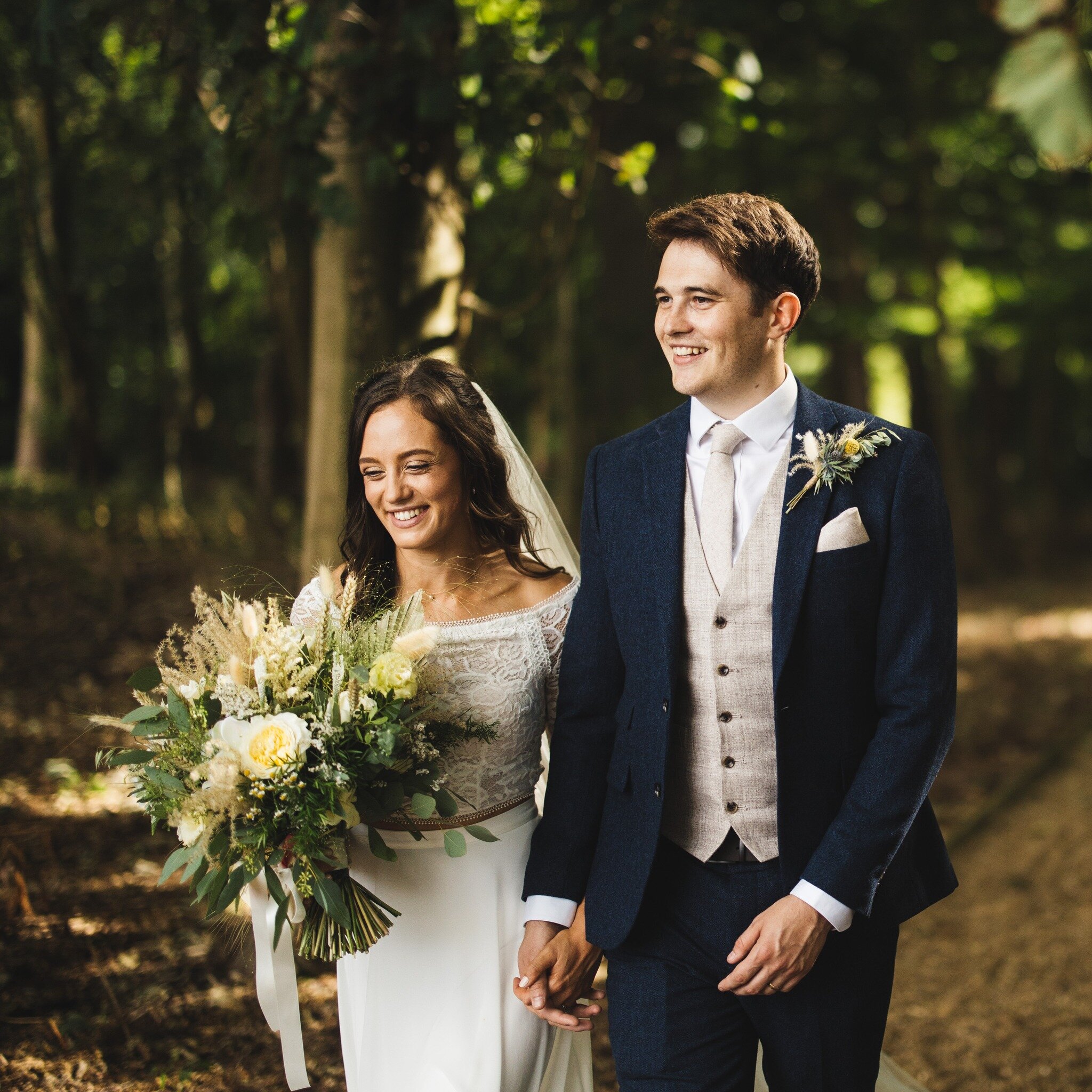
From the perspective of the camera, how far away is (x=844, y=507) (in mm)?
2156

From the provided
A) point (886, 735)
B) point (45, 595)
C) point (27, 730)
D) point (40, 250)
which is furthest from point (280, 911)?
point (40, 250)

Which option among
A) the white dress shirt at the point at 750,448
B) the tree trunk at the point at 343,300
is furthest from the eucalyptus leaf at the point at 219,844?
the tree trunk at the point at 343,300

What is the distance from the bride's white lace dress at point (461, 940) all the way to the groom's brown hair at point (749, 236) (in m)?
0.97

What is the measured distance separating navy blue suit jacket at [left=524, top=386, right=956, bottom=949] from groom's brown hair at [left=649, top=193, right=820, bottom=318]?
27 cm

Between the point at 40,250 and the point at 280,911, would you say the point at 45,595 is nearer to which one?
the point at 40,250

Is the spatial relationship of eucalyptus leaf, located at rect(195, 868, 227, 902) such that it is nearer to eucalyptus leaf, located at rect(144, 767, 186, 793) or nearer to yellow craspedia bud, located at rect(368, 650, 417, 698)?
eucalyptus leaf, located at rect(144, 767, 186, 793)

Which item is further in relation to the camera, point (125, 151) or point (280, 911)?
point (125, 151)

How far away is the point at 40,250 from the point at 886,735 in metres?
7.63

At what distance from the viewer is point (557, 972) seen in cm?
239

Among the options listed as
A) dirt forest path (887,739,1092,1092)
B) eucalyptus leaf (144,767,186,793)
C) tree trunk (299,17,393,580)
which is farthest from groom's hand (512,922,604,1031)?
dirt forest path (887,739,1092,1092)

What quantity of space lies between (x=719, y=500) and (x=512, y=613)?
652 millimetres

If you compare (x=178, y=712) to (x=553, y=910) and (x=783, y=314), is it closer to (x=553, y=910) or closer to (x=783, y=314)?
(x=553, y=910)

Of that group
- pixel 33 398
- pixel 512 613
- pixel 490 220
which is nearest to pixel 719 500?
pixel 512 613

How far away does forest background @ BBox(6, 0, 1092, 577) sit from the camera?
3.99 m
